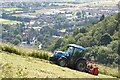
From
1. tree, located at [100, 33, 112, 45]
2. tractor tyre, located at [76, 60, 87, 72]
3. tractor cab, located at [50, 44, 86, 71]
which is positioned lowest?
tree, located at [100, 33, 112, 45]

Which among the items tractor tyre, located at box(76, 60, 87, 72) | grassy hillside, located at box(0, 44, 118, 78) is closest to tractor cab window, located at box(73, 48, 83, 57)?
tractor tyre, located at box(76, 60, 87, 72)

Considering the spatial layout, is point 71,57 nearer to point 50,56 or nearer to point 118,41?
point 50,56

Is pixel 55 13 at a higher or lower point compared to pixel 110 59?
higher

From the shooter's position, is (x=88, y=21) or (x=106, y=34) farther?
(x=88, y=21)

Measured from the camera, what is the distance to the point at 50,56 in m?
17.9

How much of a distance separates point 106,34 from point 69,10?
22.6m

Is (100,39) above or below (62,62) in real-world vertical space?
below

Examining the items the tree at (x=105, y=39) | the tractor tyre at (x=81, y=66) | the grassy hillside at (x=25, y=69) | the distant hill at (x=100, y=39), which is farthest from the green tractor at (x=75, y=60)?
the tree at (x=105, y=39)

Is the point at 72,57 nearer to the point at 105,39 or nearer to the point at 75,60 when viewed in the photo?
the point at 75,60

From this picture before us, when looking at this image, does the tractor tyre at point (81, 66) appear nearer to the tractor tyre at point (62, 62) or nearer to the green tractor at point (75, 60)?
the green tractor at point (75, 60)

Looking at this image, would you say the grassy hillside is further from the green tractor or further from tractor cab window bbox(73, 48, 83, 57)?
tractor cab window bbox(73, 48, 83, 57)

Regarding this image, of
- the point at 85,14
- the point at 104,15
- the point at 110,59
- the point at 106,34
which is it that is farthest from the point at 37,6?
the point at 110,59

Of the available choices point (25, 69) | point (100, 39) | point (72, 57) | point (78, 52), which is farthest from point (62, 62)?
point (100, 39)

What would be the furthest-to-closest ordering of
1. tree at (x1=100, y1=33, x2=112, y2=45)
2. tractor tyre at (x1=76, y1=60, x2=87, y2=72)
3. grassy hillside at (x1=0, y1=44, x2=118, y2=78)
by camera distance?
tree at (x1=100, y1=33, x2=112, y2=45)
tractor tyre at (x1=76, y1=60, x2=87, y2=72)
grassy hillside at (x1=0, y1=44, x2=118, y2=78)
